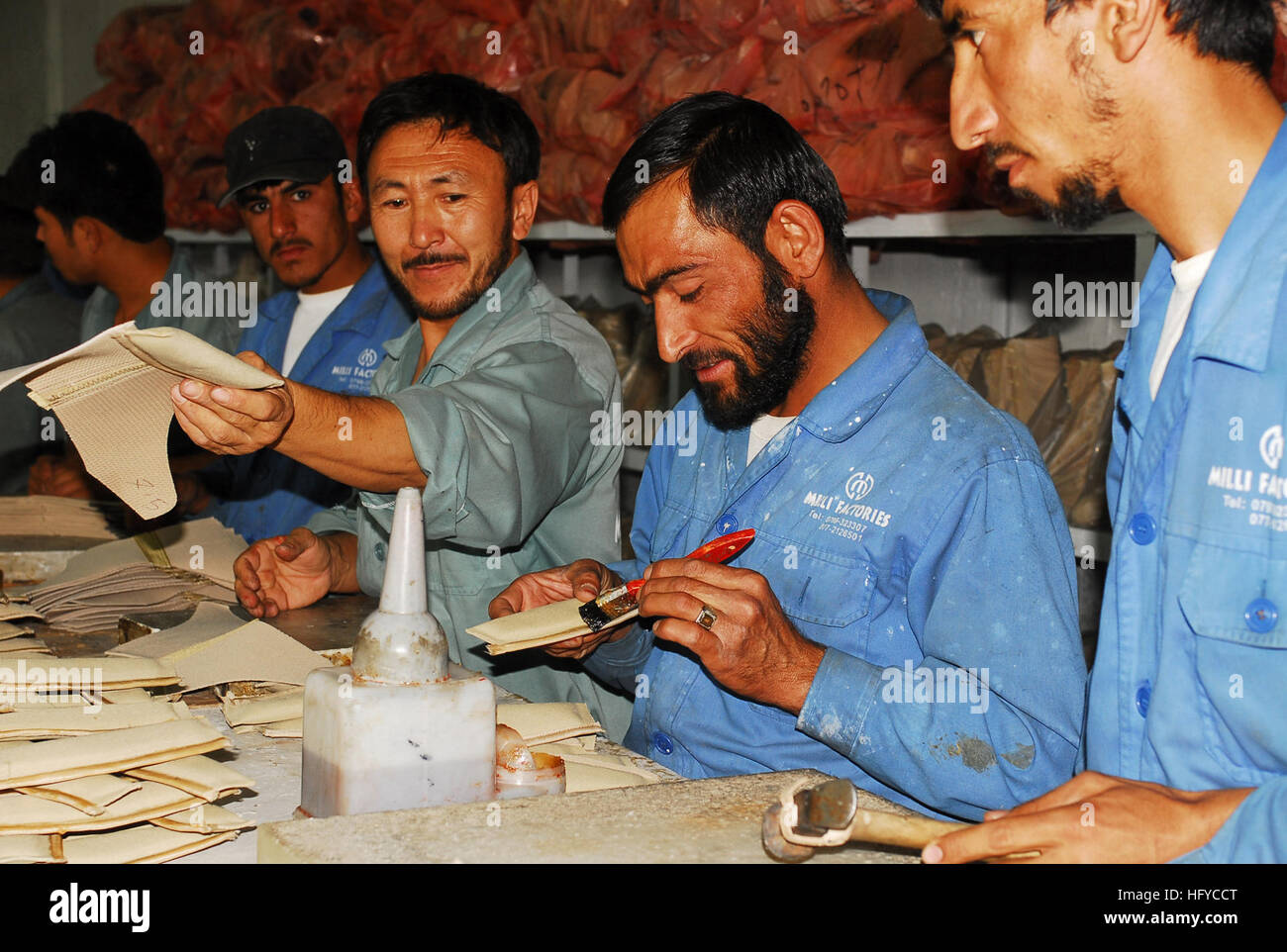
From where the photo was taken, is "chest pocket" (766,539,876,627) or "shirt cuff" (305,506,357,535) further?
"shirt cuff" (305,506,357,535)

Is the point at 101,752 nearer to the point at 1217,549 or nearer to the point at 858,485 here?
the point at 858,485

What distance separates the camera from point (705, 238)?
69.6 inches

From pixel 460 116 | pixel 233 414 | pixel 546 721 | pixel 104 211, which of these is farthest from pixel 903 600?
pixel 104 211

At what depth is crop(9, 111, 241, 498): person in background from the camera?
12.8 feet

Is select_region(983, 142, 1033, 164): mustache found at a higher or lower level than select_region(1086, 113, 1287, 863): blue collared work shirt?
higher

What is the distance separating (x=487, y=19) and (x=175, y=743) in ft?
9.72

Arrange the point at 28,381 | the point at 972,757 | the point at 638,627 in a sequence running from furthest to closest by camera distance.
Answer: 1. the point at 638,627
2. the point at 972,757
3. the point at 28,381

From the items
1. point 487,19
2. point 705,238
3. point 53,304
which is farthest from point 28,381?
point 53,304

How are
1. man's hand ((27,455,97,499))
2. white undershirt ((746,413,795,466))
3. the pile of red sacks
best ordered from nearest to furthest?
white undershirt ((746,413,795,466)), the pile of red sacks, man's hand ((27,455,97,499))

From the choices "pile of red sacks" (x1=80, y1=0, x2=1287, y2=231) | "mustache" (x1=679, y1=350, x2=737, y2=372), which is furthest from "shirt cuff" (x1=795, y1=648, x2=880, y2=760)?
"pile of red sacks" (x1=80, y1=0, x2=1287, y2=231)

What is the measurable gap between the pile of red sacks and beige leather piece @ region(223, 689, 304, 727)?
1.46m

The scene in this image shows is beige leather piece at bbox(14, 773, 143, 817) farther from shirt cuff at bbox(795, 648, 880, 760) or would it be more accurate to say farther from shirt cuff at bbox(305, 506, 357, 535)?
shirt cuff at bbox(305, 506, 357, 535)

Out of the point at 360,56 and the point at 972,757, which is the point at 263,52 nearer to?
the point at 360,56

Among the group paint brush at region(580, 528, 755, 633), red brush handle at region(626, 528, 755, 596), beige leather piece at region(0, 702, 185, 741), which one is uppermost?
red brush handle at region(626, 528, 755, 596)
